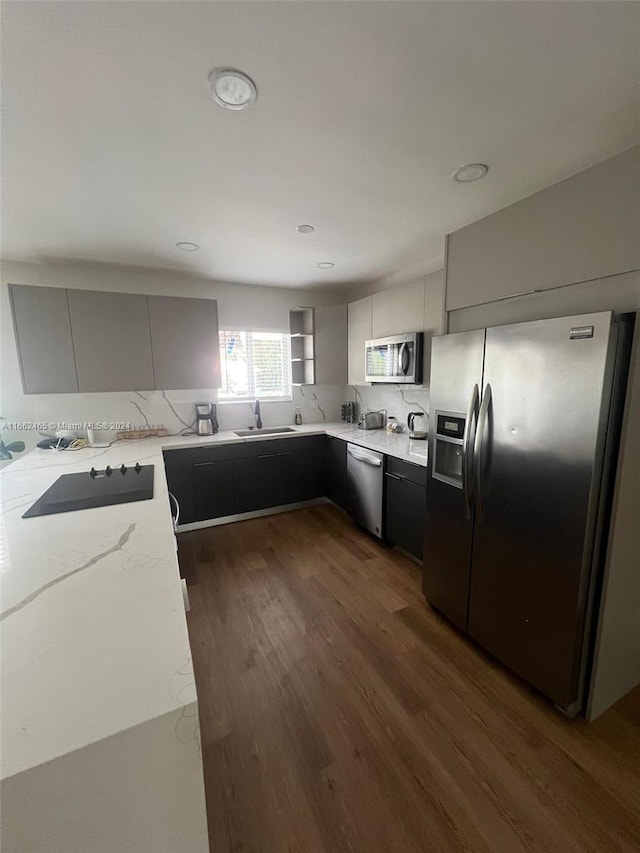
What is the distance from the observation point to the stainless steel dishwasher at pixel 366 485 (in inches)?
113

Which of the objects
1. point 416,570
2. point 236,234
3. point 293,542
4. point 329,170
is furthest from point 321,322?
point 416,570

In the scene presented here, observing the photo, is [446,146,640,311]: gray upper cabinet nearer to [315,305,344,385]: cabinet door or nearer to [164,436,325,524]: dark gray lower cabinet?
[315,305,344,385]: cabinet door

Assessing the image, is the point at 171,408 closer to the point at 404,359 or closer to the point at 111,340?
the point at 111,340

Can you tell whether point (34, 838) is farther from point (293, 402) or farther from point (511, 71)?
point (293, 402)

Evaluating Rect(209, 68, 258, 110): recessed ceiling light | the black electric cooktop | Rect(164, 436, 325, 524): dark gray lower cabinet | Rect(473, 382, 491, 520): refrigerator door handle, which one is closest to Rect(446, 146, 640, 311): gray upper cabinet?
Rect(473, 382, 491, 520): refrigerator door handle

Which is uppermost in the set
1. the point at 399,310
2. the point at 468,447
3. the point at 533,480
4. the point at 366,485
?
the point at 399,310

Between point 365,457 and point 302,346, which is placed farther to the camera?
point 302,346

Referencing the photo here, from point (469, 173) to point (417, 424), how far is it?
2.05 m

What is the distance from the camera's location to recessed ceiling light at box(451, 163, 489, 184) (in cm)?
160

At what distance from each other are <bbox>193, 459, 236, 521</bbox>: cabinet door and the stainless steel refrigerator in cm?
205

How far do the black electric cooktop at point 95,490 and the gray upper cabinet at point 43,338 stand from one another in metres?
1.06

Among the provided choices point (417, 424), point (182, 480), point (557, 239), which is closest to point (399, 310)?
point (417, 424)

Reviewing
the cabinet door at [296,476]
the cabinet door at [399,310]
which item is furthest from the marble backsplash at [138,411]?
the cabinet door at [399,310]

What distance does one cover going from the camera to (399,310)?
9.57 ft
